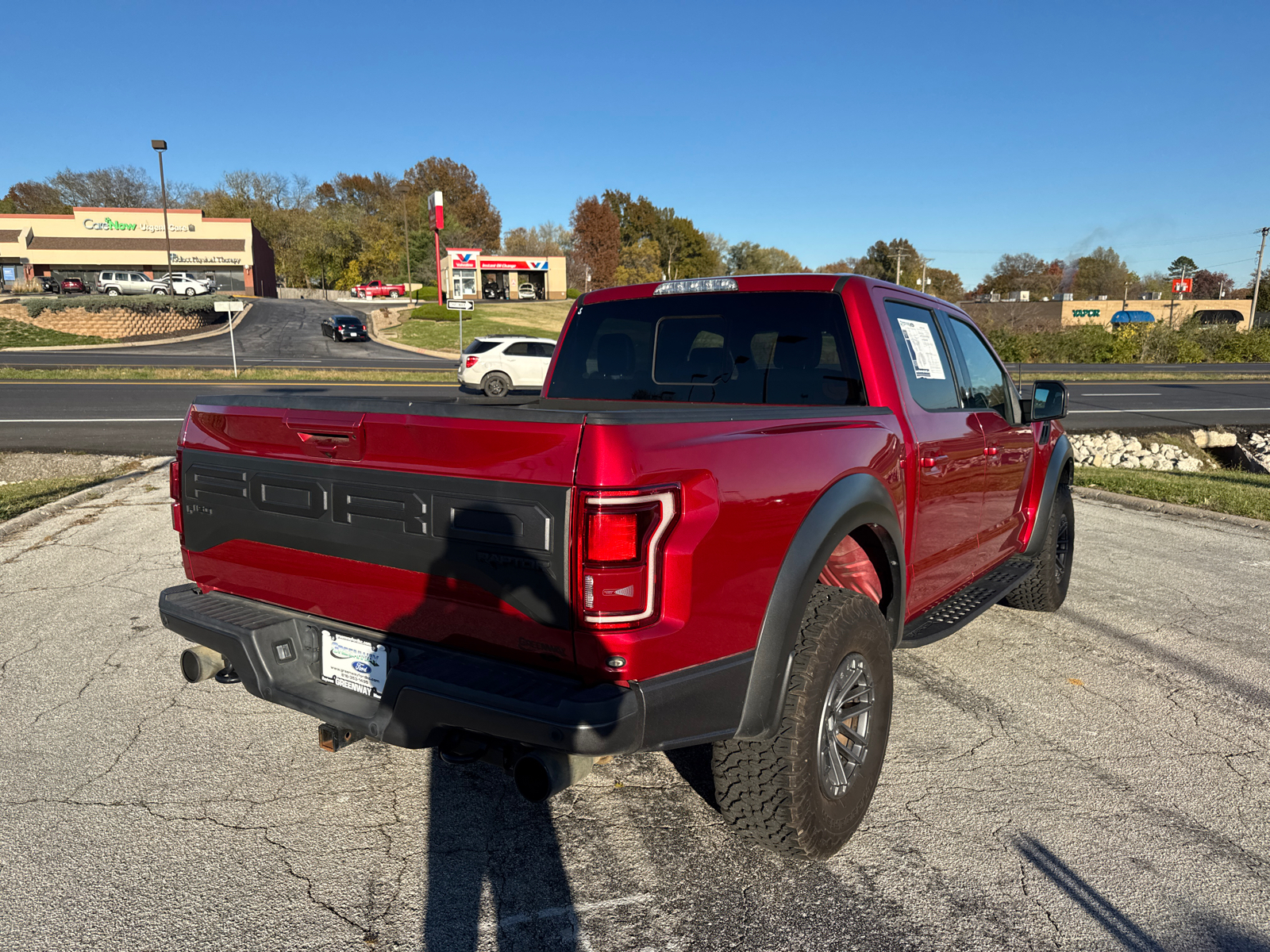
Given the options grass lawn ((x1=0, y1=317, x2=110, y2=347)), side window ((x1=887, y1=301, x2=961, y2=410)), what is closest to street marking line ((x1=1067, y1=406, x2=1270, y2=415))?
side window ((x1=887, y1=301, x2=961, y2=410))

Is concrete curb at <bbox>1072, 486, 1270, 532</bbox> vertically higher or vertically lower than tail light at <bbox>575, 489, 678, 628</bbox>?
lower

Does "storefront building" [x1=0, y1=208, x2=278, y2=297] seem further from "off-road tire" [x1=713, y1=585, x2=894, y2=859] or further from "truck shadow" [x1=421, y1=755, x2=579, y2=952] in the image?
"off-road tire" [x1=713, y1=585, x2=894, y2=859]

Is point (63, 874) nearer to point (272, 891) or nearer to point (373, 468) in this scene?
point (272, 891)

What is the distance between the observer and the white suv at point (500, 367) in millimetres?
22594

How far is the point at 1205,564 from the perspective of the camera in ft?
21.9

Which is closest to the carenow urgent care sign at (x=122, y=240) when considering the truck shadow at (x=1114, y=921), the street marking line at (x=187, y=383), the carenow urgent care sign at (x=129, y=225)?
the carenow urgent care sign at (x=129, y=225)

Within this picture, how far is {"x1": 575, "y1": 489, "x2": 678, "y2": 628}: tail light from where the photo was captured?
6.75 feet

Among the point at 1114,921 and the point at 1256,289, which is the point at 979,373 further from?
the point at 1256,289

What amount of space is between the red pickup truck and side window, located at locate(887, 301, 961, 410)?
0.02 m

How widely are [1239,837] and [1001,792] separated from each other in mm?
794

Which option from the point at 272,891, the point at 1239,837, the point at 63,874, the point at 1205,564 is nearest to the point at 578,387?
the point at 272,891

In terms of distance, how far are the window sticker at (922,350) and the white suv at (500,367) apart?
19.1 meters

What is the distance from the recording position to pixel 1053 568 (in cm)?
524

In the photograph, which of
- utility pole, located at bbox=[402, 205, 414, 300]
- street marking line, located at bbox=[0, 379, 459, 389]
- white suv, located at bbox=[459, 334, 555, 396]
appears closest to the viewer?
street marking line, located at bbox=[0, 379, 459, 389]
